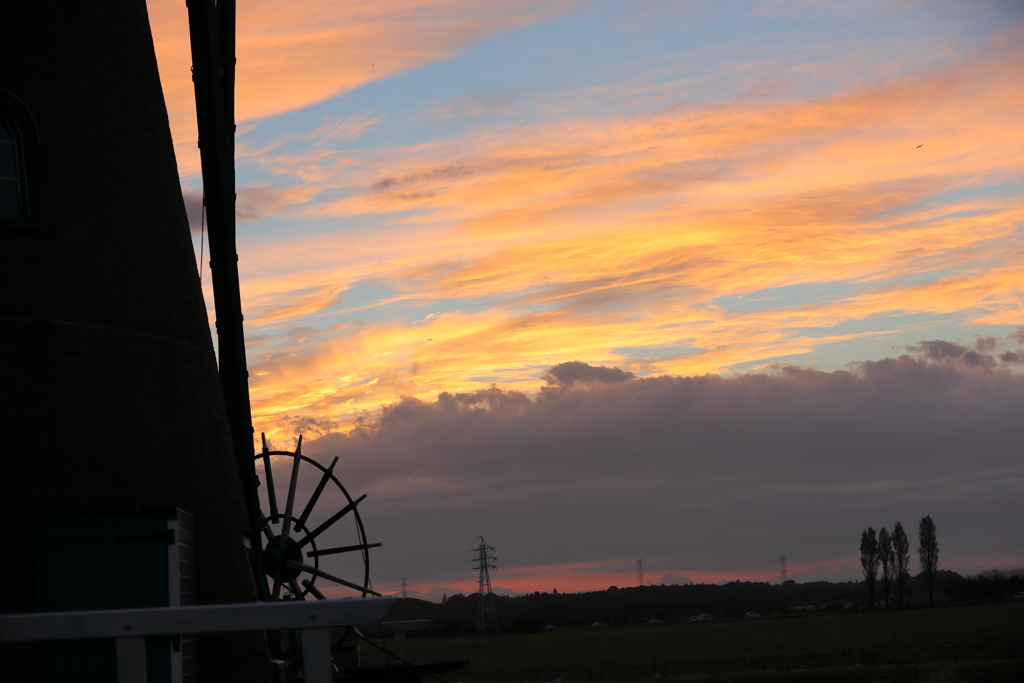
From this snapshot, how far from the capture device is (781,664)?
3322 centimetres

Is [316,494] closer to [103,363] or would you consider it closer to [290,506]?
[290,506]

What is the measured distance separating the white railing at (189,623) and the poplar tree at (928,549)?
12927 cm

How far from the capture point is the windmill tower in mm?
9508

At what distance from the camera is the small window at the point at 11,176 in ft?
33.4

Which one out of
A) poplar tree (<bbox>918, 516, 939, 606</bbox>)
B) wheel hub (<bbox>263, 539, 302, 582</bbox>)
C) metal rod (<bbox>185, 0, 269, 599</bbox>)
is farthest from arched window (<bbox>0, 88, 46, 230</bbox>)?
poplar tree (<bbox>918, 516, 939, 606</bbox>)

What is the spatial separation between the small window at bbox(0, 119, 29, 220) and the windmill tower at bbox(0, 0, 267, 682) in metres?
0.01

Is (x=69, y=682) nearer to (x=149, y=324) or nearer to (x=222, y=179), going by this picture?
(x=149, y=324)

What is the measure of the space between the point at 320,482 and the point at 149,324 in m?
4.98

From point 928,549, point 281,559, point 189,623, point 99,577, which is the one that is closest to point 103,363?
point 99,577

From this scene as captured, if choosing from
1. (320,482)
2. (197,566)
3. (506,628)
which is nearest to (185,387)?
(197,566)

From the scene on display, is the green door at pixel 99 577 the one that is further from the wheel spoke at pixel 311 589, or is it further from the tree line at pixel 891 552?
the tree line at pixel 891 552

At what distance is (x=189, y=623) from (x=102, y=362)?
20.7 feet

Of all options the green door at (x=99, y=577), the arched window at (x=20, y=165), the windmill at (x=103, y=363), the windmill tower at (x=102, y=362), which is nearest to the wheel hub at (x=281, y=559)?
the windmill tower at (x=102, y=362)

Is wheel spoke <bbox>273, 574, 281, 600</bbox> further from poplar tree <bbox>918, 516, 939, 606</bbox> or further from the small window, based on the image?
poplar tree <bbox>918, 516, 939, 606</bbox>
